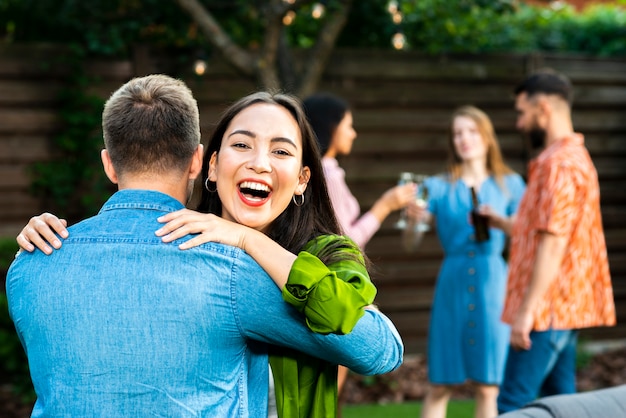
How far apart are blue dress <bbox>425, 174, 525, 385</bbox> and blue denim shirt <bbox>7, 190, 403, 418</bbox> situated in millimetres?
3296

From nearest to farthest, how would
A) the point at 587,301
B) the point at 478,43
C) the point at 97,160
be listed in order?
the point at 587,301 < the point at 97,160 < the point at 478,43

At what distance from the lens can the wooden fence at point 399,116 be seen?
6262 millimetres

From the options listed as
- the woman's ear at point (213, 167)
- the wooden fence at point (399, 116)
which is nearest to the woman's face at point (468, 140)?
the wooden fence at point (399, 116)

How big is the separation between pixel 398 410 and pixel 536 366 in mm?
2243


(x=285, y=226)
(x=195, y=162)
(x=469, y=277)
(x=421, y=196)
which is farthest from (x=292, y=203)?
(x=469, y=277)

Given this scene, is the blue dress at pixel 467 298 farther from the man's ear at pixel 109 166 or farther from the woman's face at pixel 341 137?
the man's ear at pixel 109 166

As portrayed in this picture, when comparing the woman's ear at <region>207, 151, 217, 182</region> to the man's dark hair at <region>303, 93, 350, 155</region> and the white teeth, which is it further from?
the man's dark hair at <region>303, 93, 350, 155</region>

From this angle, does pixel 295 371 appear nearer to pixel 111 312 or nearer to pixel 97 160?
pixel 111 312

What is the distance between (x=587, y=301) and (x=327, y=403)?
7.94 feet

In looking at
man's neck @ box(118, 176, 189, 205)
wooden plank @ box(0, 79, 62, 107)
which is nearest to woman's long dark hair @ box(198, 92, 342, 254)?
man's neck @ box(118, 176, 189, 205)

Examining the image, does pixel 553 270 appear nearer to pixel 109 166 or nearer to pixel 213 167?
pixel 213 167

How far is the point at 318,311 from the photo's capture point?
6.01 ft

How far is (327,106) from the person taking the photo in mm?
4730

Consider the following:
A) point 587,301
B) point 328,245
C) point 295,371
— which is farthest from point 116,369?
point 587,301
